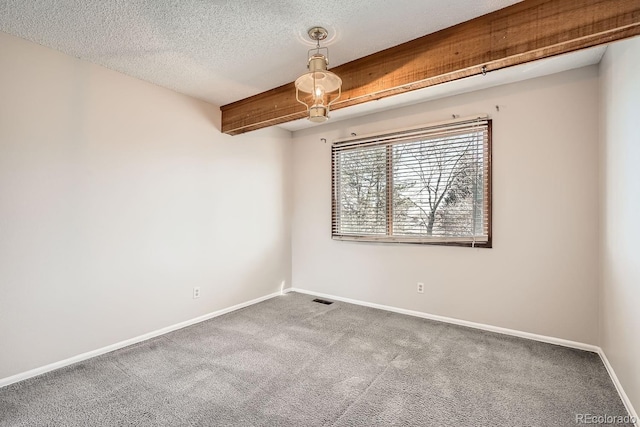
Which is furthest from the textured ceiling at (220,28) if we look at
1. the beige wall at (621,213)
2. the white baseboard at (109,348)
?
the white baseboard at (109,348)

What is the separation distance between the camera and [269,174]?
4.34 metres

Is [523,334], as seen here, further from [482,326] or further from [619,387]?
Result: [619,387]

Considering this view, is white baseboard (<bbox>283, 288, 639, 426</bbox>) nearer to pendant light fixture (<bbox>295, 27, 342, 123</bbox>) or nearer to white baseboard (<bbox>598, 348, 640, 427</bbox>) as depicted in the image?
white baseboard (<bbox>598, 348, 640, 427</bbox>)

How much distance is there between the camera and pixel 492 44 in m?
1.94

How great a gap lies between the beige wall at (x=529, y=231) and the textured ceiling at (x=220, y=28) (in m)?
1.38

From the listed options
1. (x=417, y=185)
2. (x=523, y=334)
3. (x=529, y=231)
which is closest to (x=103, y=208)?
(x=417, y=185)

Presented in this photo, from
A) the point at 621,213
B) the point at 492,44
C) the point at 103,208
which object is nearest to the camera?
the point at 492,44

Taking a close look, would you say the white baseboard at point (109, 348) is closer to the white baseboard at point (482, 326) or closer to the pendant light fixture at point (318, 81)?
the white baseboard at point (482, 326)

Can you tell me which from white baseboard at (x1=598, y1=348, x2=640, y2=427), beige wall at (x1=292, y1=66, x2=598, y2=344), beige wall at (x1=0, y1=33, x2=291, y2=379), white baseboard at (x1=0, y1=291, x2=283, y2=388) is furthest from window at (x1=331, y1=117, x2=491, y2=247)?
white baseboard at (x1=0, y1=291, x2=283, y2=388)

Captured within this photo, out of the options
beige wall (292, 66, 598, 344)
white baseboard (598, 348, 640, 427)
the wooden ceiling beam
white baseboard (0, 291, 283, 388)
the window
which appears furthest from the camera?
the window

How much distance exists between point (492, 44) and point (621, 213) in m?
1.42

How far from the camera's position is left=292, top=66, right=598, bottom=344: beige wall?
268 centimetres

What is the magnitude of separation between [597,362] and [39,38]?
491 cm

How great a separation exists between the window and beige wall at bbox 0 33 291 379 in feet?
4.66
